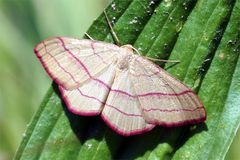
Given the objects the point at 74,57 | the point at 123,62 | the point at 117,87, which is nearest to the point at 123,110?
the point at 117,87

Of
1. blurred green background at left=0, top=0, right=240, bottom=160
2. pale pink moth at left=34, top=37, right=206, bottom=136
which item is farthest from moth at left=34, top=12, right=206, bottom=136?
blurred green background at left=0, top=0, right=240, bottom=160

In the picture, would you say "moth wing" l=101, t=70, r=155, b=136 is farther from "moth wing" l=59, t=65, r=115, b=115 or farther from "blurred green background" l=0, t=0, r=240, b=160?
"blurred green background" l=0, t=0, r=240, b=160

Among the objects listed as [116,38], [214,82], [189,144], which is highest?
[116,38]

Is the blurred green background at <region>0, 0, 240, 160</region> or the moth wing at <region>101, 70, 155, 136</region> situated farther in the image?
the blurred green background at <region>0, 0, 240, 160</region>

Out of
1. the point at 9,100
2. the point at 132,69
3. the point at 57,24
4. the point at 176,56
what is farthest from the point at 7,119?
the point at 176,56

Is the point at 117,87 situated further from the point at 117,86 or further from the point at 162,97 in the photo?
the point at 162,97

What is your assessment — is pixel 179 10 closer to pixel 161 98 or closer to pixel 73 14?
pixel 161 98

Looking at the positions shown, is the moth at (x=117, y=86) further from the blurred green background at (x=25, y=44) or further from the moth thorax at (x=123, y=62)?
the blurred green background at (x=25, y=44)
